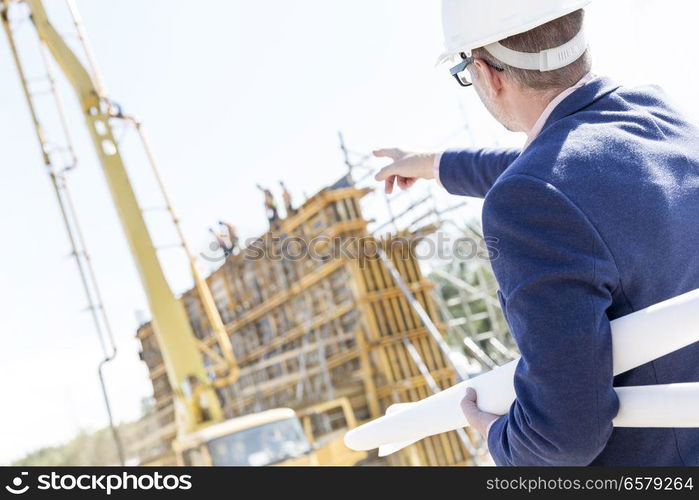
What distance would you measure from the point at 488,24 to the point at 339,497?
726 mm

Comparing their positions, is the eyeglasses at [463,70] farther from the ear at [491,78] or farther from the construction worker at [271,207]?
the construction worker at [271,207]

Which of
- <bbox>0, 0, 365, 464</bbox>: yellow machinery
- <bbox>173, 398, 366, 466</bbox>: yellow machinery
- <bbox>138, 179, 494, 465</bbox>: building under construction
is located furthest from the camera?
<bbox>138, 179, 494, 465</bbox>: building under construction

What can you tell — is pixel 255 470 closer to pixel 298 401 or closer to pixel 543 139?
pixel 543 139

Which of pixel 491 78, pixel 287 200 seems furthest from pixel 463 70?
pixel 287 200

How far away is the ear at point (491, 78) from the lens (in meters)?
1.05

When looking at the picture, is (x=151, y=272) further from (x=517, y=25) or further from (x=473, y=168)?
(x=517, y=25)

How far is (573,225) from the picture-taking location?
893 mm

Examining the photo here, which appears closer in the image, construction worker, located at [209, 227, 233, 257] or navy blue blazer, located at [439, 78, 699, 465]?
navy blue blazer, located at [439, 78, 699, 465]

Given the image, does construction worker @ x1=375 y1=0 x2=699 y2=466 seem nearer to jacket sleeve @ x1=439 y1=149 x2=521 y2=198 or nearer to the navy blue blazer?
the navy blue blazer

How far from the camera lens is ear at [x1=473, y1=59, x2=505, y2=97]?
105cm

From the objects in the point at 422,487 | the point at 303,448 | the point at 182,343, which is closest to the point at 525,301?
the point at 422,487

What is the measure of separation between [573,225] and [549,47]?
261mm

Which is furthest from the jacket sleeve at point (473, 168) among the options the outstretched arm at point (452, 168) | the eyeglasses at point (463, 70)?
the eyeglasses at point (463, 70)

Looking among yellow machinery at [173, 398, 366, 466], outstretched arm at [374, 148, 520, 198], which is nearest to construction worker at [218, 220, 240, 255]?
yellow machinery at [173, 398, 366, 466]
